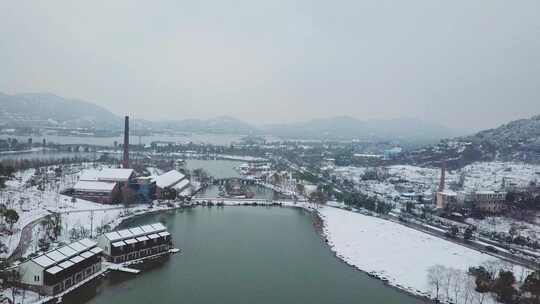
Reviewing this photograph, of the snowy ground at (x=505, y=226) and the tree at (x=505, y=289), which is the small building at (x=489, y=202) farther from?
the tree at (x=505, y=289)

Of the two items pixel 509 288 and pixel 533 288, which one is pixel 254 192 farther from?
pixel 533 288

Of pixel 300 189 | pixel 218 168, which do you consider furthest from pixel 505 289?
pixel 218 168

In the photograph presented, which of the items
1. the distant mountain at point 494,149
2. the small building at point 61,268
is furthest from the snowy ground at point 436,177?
the small building at point 61,268

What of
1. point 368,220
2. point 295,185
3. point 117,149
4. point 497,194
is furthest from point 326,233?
point 117,149

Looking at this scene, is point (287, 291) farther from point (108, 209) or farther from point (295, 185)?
point (295, 185)

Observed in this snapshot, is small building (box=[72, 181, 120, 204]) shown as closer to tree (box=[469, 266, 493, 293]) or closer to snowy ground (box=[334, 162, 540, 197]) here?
snowy ground (box=[334, 162, 540, 197])

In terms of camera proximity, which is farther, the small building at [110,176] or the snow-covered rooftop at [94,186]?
the small building at [110,176]

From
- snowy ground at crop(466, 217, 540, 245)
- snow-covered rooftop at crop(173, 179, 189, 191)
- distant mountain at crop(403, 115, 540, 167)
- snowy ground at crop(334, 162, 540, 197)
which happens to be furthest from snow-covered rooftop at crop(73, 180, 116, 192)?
distant mountain at crop(403, 115, 540, 167)
